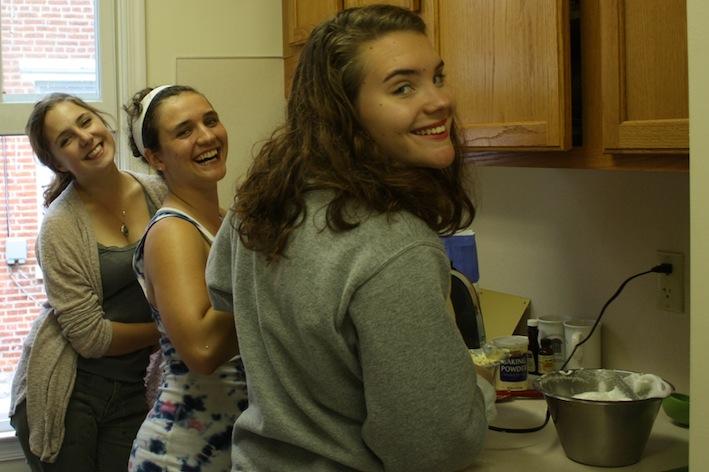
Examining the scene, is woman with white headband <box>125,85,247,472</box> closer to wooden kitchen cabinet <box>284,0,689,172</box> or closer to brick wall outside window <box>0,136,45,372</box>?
wooden kitchen cabinet <box>284,0,689,172</box>

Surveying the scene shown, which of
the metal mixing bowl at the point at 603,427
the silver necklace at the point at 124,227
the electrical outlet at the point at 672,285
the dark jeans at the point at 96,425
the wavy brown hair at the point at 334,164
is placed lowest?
the dark jeans at the point at 96,425

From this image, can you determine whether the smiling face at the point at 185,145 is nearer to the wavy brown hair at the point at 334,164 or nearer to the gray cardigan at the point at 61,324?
the wavy brown hair at the point at 334,164

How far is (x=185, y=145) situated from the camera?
5.41ft

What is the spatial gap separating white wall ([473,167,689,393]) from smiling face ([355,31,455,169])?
792 millimetres

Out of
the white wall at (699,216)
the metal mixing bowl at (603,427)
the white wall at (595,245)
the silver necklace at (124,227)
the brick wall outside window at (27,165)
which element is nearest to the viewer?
the white wall at (699,216)

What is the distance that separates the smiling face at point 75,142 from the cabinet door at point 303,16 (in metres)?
0.69

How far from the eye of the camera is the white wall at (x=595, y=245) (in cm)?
178

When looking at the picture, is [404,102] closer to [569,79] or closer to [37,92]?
[569,79]

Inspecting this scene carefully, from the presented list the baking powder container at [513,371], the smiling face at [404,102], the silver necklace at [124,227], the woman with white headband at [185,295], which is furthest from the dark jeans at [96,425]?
the smiling face at [404,102]

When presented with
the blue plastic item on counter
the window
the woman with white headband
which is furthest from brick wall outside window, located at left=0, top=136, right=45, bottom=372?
the blue plastic item on counter

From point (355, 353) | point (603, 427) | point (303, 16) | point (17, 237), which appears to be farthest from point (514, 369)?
point (17, 237)

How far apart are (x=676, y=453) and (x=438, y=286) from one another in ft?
2.52

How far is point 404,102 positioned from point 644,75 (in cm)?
44

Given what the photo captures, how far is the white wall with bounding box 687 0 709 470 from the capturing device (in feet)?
2.99
